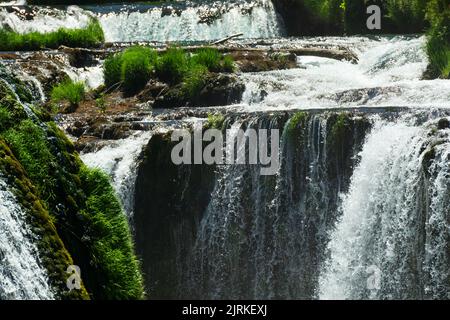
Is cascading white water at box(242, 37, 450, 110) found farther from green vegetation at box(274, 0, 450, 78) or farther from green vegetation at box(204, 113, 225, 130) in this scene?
green vegetation at box(204, 113, 225, 130)

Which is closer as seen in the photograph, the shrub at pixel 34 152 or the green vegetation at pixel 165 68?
the shrub at pixel 34 152

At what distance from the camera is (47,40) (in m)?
24.4

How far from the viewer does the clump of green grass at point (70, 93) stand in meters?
18.6

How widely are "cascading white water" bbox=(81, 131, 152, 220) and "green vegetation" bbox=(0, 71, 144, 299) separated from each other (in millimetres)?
5081

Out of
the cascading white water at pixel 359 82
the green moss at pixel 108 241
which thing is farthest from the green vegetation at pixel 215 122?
the green moss at pixel 108 241

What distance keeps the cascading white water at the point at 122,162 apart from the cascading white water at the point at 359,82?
9.27 feet

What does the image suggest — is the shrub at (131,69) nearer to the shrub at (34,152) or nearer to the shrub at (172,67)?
the shrub at (172,67)

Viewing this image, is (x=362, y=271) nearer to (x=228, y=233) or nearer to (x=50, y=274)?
(x=228, y=233)

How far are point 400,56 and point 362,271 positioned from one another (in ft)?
29.7

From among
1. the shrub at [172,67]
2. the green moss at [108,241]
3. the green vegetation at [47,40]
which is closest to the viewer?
the green moss at [108,241]

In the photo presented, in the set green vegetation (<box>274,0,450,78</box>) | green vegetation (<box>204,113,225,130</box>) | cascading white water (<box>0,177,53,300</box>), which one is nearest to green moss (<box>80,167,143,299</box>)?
cascading white water (<box>0,177,53,300</box>)

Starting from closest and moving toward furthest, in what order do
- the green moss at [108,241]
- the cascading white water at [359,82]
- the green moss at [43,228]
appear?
the green moss at [43,228]
the green moss at [108,241]
the cascading white water at [359,82]

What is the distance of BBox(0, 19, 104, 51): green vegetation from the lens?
24000 millimetres

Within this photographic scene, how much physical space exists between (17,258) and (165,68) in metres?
11.5
